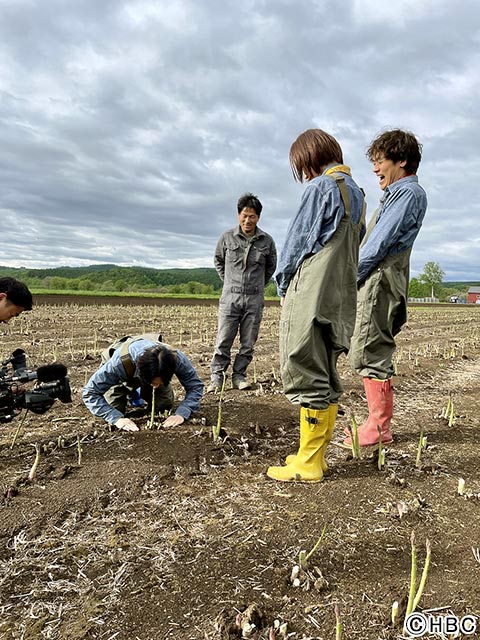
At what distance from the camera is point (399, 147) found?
3.27 m

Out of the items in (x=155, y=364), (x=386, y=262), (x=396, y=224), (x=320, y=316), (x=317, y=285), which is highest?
(x=396, y=224)

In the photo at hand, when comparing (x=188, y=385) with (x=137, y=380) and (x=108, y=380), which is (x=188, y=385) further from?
(x=108, y=380)

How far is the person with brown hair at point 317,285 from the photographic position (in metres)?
2.68

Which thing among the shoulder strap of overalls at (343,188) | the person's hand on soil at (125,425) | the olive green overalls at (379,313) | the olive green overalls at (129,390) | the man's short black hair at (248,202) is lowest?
the person's hand on soil at (125,425)

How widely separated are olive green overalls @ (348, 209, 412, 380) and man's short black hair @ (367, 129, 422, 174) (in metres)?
0.68

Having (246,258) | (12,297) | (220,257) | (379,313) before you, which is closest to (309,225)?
(379,313)

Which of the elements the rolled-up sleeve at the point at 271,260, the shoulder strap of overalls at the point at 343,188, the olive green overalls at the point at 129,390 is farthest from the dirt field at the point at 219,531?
the rolled-up sleeve at the point at 271,260

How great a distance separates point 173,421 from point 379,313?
1.91 meters

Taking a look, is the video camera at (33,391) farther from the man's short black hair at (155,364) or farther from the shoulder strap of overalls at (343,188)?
the shoulder strap of overalls at (343,188)

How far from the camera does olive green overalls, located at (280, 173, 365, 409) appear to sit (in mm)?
2678

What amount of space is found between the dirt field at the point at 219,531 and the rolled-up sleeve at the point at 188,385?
15 centimetres

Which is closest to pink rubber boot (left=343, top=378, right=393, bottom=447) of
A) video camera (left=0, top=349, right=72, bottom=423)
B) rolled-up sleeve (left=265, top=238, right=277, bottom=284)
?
video camera (left=0, top=349, right=72, bottom=423)

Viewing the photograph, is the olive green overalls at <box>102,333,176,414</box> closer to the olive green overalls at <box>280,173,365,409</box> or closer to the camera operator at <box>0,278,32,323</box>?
the camera operator at <box>0,278,32,323</box>

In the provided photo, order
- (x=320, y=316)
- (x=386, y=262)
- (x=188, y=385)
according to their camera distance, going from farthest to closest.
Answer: (x=188, y=385) → (x=386, y=262) → (x=320, y=316)
